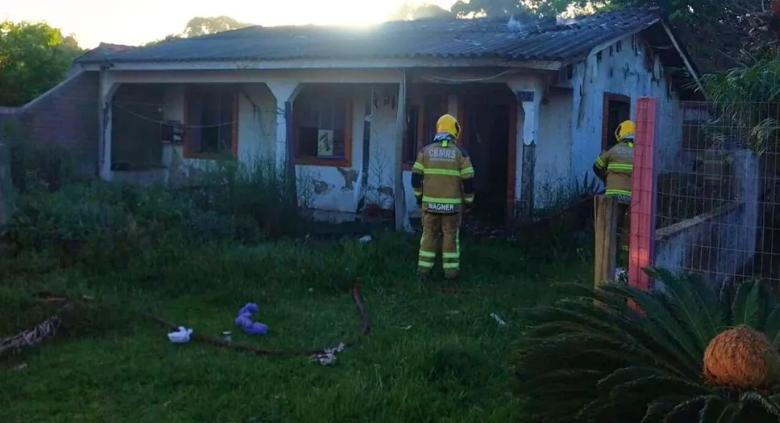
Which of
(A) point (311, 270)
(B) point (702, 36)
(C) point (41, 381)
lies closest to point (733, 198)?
(A) point (311, 270)

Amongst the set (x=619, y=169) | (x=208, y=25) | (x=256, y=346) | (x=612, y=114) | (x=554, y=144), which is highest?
(x=208, y=25)

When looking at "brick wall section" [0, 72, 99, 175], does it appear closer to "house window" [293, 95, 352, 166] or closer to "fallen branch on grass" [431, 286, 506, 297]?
"house window" [293, 95, 352, 166]

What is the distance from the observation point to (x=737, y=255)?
6609mm

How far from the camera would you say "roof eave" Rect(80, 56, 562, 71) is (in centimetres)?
1115

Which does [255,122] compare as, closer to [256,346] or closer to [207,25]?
[256,346]

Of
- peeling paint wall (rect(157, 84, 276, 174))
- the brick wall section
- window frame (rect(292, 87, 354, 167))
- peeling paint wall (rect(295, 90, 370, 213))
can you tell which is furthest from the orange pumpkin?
the brick wall section

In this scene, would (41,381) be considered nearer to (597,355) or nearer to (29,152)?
(597,355)

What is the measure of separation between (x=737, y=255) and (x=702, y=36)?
12894mm

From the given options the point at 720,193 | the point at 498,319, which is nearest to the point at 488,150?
the point at 498,319

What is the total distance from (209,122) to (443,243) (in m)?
9.05

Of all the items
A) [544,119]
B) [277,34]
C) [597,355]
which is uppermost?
[277,34]

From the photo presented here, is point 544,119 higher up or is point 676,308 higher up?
point 544,119

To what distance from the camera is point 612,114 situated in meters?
14.4

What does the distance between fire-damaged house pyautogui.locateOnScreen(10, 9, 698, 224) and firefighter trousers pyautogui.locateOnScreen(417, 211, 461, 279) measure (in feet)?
8.86
